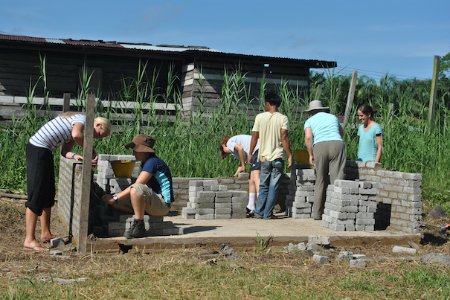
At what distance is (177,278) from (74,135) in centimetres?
224

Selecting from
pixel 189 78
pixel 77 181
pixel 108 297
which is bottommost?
pixel 108 297

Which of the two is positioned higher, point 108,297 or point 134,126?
point 134,126

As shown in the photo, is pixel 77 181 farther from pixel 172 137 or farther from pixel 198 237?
pixel 172 137

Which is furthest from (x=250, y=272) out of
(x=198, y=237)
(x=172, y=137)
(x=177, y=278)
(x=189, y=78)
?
(x=189, y=78)

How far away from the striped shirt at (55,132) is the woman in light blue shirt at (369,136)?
412 cm

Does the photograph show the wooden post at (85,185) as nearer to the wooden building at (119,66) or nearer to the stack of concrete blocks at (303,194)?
the stack of concrete blocks at (303,194)

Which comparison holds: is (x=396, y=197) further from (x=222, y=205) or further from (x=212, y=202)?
(x=212, y=202)

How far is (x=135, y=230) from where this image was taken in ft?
24.2

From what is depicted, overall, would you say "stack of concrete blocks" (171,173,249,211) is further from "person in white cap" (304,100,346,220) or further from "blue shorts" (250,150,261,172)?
"person in white cap" (304,100,346,220)

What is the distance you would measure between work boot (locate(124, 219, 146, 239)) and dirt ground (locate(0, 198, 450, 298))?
0.65 ft

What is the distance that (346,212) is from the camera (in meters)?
8.65

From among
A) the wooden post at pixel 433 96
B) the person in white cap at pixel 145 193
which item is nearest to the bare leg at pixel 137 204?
the person in white cap at pixel 145 193

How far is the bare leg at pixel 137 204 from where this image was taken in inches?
286

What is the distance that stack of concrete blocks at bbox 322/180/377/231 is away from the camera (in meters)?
8.60
